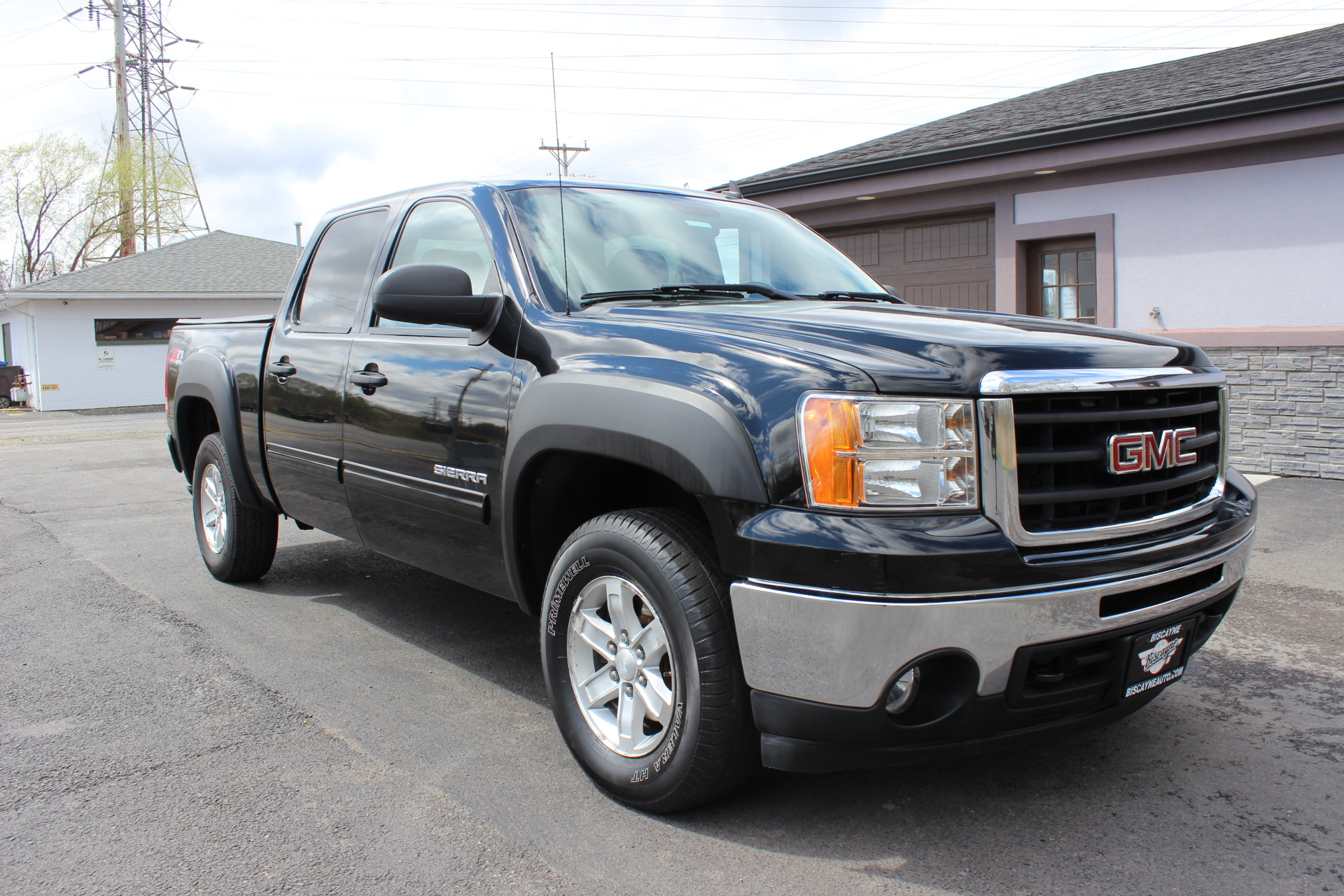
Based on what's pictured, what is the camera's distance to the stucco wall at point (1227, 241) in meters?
9.10

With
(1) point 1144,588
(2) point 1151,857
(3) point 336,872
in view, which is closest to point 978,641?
(1) point 1144,588

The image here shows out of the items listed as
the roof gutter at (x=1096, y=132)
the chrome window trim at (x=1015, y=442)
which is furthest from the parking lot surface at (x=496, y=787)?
the roof gutter at (x=1096, y=132)

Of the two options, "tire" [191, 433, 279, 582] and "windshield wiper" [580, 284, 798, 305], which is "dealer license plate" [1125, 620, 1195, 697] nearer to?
"windshield wiper" [580, 284, 798, 305]

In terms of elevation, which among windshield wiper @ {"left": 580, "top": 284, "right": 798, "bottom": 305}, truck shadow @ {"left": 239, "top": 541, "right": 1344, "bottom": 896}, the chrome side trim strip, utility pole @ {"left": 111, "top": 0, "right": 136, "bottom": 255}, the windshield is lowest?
truck shadow @ {"left": 239, "top": 541, "right": 1344, "bottom": 896}

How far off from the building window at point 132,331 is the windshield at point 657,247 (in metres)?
29.0

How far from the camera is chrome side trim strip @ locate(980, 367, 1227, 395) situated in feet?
8.18

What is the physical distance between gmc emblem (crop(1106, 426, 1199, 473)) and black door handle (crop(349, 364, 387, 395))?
8.57ft

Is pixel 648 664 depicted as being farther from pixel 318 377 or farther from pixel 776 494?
pixel 318 377

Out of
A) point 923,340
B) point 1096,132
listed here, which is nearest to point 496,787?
point 923,340

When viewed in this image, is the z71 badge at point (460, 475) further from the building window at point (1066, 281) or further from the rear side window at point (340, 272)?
the building window at point (1066, 281)

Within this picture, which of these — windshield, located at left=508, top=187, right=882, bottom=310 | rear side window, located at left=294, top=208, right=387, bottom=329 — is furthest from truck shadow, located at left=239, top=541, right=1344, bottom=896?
rear side window, located at left=294, top=208, right=387, bottom=329

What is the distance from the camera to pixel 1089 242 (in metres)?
10.8

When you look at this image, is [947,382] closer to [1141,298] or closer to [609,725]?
[609,725]

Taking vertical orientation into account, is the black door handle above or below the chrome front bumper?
above
